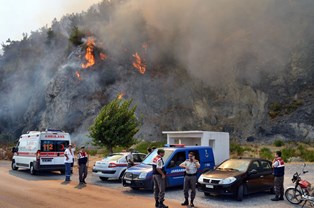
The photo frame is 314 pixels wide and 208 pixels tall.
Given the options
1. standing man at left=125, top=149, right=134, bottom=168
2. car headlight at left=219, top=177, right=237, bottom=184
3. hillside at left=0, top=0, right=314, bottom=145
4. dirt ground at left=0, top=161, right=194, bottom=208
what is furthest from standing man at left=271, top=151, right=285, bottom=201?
hillside at left=0, top=0, right=314, bottom=145

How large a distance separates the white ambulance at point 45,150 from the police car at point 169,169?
6.23 metres

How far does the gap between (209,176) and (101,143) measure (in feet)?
39.4

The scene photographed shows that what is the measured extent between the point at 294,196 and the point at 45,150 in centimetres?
1237

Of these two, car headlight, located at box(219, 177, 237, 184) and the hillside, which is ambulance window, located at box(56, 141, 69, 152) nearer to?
car headlight, located at box(219, 177, 237, 184)

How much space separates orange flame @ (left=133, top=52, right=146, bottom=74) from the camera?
47.4 meters

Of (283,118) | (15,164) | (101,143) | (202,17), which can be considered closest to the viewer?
(15,164)

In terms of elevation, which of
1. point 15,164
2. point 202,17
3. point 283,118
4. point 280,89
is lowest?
point 15,164

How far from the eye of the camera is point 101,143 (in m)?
22.3

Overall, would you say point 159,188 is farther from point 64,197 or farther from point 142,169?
point 64,197

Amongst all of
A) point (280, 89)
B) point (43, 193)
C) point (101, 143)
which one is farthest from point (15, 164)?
point (280, 89)

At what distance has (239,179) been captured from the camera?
11195mm

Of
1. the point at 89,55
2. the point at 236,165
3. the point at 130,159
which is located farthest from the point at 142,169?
the point at 89,55

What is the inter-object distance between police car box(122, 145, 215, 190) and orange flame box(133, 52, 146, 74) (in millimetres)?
33615

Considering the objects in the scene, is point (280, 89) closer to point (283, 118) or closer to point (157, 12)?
point (283, 118)
